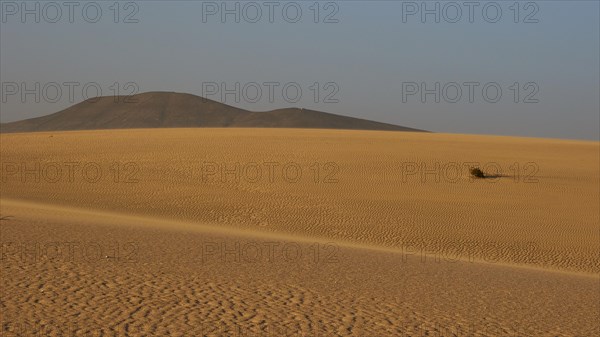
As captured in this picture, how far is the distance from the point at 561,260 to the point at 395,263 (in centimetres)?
636

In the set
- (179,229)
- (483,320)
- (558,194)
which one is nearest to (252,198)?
(179,229)

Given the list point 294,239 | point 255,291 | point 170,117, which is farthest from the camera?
point 170,117

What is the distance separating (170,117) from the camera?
475 ft

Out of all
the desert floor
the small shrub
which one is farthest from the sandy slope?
the small shrub

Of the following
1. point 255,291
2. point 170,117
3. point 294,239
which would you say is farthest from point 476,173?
point 170,117

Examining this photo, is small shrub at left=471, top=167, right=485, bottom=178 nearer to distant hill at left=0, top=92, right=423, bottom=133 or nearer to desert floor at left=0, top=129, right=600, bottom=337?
desert floor at left=0, top=129, right=600, bottom=337

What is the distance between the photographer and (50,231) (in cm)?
1384

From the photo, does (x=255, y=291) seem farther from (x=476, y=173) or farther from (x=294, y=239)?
(x=476, y=173)

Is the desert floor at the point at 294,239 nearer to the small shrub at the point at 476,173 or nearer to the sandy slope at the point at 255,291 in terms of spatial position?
the sandy slope at the point at 255,291

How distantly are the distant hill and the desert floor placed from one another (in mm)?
102406

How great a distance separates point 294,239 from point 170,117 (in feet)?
433

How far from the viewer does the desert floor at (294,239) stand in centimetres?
882

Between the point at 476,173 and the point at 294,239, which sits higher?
the point at 476,173

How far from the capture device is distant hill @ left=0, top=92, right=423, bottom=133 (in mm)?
141125
